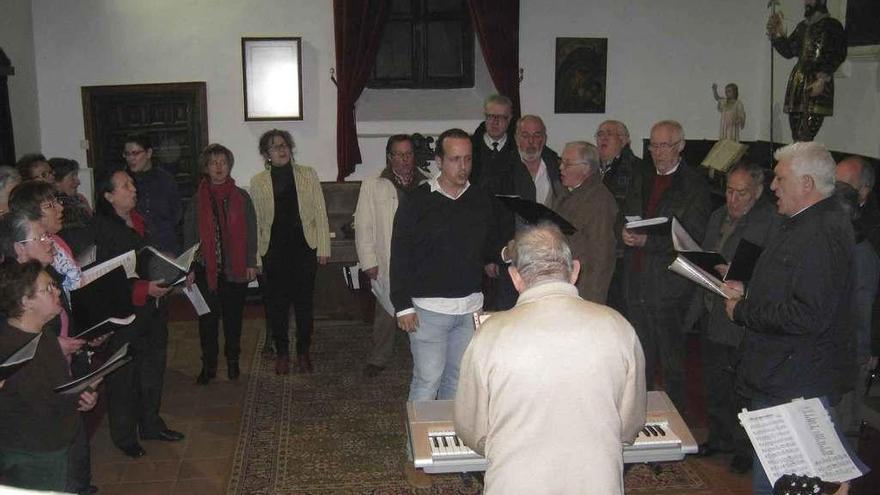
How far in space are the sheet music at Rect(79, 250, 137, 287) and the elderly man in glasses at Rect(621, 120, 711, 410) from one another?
101 inches

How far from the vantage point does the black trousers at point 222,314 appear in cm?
522

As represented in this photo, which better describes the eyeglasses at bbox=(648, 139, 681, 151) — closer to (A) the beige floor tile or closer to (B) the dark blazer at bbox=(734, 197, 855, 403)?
(B) the dark blazer at bbox=(734, 197, 855, 403)

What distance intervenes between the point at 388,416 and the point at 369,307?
2.46 m

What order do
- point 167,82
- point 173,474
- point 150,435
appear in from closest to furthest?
1. point 173,474
2. point 150,435
3. point 167,82

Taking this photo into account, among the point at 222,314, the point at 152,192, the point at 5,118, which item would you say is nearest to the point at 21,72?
the point at 5,118

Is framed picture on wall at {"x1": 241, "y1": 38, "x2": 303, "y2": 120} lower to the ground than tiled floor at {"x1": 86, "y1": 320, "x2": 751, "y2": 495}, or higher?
higher

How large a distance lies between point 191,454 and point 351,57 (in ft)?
15.4

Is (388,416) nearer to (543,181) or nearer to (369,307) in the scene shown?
(543,181)

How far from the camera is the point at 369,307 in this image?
7.30 m

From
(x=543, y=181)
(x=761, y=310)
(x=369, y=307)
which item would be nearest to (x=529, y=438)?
(x=761, y=310)

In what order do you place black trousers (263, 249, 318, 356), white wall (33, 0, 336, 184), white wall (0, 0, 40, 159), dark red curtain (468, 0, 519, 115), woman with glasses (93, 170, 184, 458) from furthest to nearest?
dark red curtain (468, 0, 519, 115), white wall (33, 0, 336, 184), white wall (0, 0, 40, 159), black trousers (263, 249, 318, 356), woman with glasses (93, 170, 184, 458)

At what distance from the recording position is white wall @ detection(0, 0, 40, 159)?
7055 mm

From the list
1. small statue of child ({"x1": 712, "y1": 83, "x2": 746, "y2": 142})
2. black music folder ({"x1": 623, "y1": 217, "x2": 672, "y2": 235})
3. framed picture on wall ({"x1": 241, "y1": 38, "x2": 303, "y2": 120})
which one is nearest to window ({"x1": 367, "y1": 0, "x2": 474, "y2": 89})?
framed picture on wall ({"x1": 241, "y1": 38, "x2": 303, "y2": 120})

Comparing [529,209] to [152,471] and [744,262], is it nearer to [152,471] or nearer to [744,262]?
[744,262]
